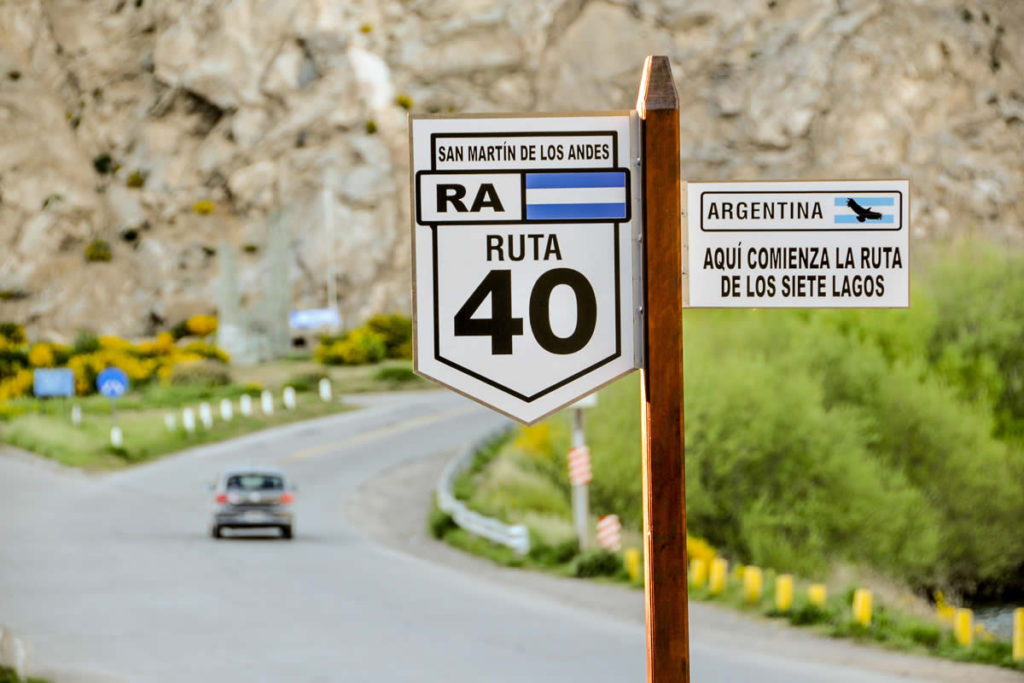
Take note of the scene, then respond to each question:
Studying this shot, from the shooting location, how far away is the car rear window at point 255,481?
2741 cm

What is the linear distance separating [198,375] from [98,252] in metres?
39.1

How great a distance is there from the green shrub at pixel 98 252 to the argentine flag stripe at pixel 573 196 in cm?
9720

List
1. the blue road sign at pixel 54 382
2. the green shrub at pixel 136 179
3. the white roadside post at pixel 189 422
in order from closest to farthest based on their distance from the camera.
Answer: the white roadside post at pixel 189 422 → the blue road sign at pixel 54 382 → the green shrub at pixel 136 179

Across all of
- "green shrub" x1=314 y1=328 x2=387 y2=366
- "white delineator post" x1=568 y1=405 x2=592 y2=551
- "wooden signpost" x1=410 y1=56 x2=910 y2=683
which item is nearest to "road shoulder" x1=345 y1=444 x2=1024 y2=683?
"white delineator post" x1=568 y1=405 x2=592 y2=551

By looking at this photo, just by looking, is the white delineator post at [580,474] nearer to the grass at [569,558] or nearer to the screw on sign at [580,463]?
the screw on sign at [580,463]

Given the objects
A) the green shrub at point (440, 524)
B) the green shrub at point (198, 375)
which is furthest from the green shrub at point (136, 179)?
the green shrub at point (440, 524)

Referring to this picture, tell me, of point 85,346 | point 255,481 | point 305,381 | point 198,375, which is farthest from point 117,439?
point 85,346

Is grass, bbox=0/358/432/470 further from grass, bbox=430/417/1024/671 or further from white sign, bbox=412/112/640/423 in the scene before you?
white sign, bbox=412/112/640/423

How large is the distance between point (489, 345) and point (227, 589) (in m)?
18.0

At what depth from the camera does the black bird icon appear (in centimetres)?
463

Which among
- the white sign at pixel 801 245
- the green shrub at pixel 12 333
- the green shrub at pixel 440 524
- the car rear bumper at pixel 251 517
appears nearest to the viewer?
the white sign at pixel 801 245

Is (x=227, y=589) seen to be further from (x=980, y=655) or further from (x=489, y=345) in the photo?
(x=489, y=345)

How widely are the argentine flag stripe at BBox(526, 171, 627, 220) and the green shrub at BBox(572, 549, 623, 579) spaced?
19.8 metres

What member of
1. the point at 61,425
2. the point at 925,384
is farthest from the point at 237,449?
the point at 925,384
